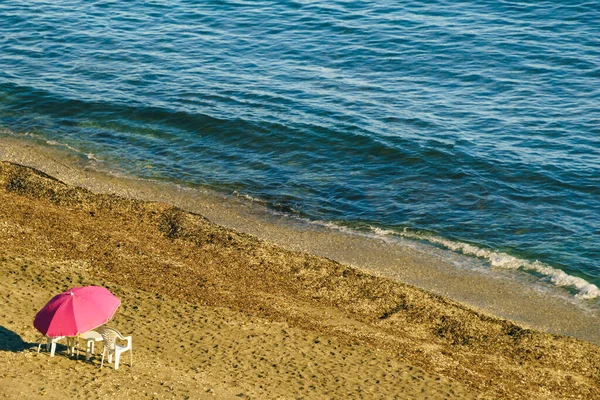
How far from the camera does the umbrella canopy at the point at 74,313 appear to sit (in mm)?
17453

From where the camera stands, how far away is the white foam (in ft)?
80.8

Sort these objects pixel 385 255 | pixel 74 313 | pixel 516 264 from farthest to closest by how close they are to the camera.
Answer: pixel 385 255, pixel 516 264, pixel 74 313

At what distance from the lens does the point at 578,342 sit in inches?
866

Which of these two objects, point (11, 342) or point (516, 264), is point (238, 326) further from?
point (516, 264)

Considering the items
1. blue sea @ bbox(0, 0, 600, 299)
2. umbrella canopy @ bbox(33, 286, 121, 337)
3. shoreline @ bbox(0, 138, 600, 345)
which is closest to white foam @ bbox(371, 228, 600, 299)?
blue sea @ bbox(0, 0, 600, 299)

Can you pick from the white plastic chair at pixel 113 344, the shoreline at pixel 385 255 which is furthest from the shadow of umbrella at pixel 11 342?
the shoreline at pixel 385 255

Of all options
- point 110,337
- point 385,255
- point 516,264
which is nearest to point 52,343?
→ point 110,337

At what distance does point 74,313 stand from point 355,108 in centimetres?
2168

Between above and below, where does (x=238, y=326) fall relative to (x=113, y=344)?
below

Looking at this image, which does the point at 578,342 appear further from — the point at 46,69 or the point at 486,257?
the point at 46,69

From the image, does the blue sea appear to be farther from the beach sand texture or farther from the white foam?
the beach sand texture

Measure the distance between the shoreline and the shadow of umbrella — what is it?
10.1 metres

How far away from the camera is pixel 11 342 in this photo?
18.5 m

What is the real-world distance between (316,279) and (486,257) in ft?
19.7
